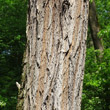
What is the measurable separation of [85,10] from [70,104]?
861mm

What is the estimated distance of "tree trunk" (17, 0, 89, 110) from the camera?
5.08ft

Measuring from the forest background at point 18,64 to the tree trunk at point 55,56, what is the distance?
302 cm

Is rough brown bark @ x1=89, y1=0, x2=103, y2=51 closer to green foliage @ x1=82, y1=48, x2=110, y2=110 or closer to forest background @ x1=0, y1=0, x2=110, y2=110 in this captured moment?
forest background @ x1=0, y1=0, x2=110, y2=110

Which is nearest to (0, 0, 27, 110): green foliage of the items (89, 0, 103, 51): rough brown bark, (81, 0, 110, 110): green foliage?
(81, 0, 110, 110): green foliage

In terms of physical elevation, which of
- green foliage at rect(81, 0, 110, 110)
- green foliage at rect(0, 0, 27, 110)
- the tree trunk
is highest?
green foliage at rect(0, 0, 27, 110)

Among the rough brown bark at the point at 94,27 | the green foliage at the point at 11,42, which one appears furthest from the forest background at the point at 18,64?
the rough brown bark at the point at 94,27

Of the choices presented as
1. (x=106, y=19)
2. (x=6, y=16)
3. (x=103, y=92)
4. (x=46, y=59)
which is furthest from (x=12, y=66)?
(x=106, y=19)

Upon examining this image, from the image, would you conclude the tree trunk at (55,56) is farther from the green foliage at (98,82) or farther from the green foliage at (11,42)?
the green foliage at (11,42)

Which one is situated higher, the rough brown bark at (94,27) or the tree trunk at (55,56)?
the rough brown bark at (94,27)

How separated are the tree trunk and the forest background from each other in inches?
119

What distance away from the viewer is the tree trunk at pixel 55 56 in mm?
1549

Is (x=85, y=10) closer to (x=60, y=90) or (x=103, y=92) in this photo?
(x=60, y=90)

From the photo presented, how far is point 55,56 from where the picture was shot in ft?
5.15

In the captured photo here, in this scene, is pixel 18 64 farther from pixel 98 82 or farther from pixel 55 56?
pixel 55 56
